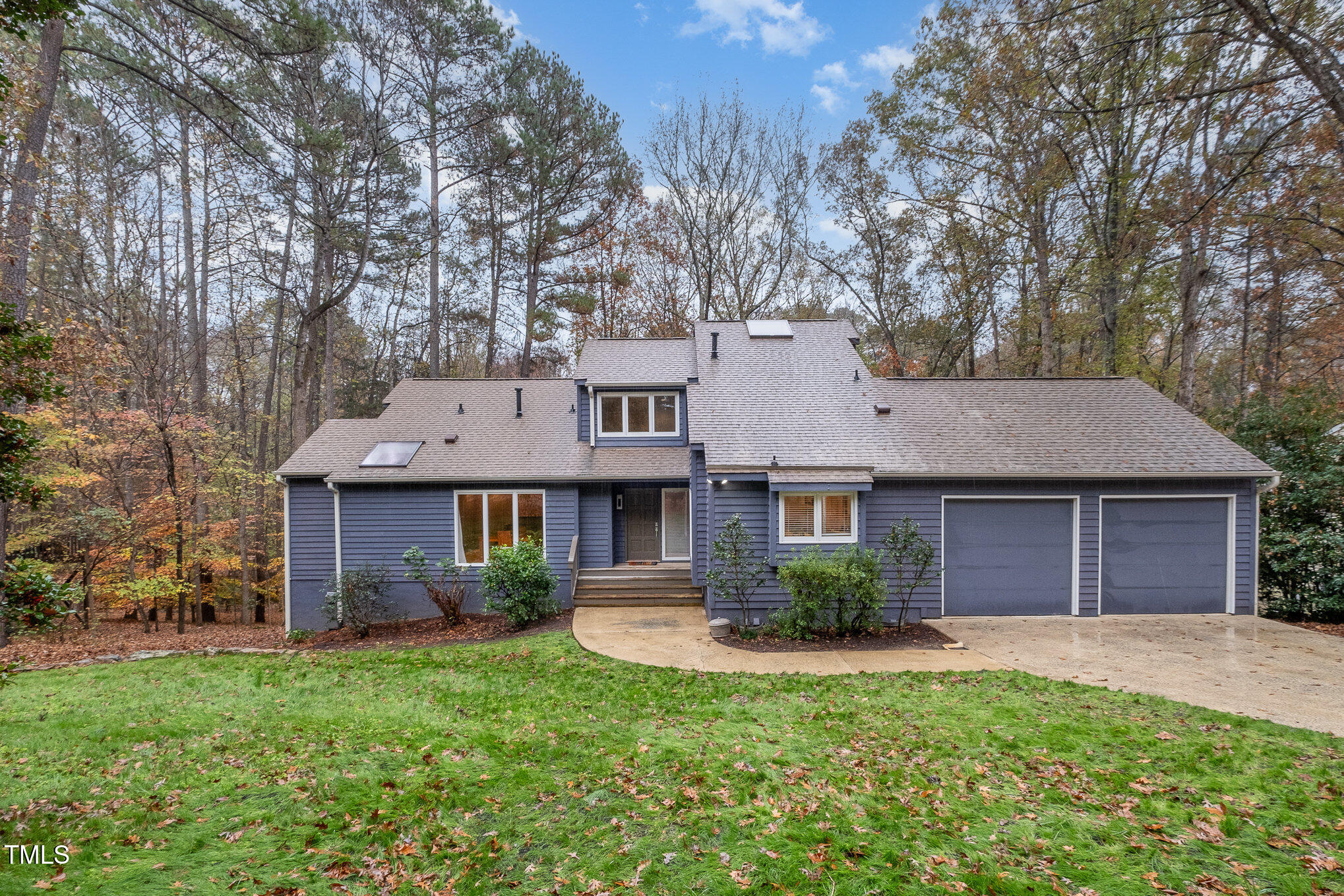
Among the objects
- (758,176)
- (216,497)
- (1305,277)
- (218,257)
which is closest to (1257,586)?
(1305,277)

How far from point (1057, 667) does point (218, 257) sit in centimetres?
2151

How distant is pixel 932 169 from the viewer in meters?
16.0

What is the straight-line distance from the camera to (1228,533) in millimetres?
9141

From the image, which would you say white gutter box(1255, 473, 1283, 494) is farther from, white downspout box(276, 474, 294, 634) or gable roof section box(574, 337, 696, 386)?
white downspout box(276, 474, 294, 634)

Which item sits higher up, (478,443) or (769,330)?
(769,330)

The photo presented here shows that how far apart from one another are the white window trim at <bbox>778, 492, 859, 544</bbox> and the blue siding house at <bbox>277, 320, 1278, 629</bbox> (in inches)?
1.3

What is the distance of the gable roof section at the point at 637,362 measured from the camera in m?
12.0

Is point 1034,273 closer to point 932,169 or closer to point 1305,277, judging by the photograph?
point 932,169

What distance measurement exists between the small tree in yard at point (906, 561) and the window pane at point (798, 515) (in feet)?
4.36

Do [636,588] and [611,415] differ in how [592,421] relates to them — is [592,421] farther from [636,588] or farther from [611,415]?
[636,588]

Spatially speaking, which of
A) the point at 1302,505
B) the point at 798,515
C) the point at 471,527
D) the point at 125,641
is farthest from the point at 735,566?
the point at 125,641

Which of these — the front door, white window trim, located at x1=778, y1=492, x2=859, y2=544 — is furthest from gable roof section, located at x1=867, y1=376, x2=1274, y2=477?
the front door

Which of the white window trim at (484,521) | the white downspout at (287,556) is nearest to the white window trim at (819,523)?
the white window trim at (484,521)

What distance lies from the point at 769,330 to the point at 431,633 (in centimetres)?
956
